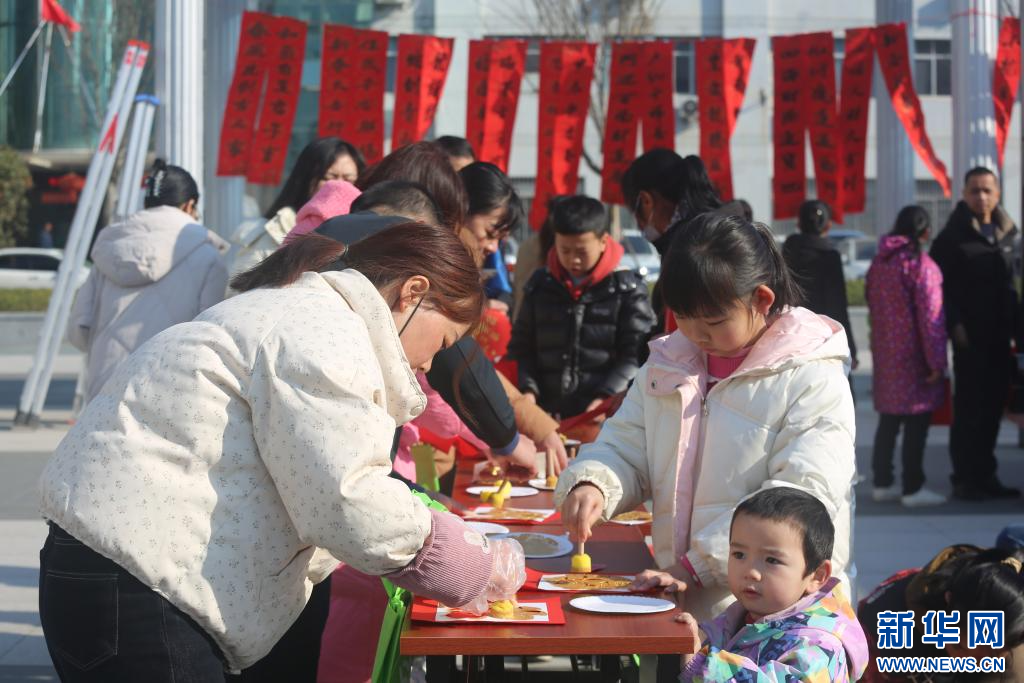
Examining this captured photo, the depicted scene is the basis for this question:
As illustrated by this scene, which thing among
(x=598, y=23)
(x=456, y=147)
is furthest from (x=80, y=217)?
(x=598, y=23)

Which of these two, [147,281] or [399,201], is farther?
[147,281]

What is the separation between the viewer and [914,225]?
6555 mm

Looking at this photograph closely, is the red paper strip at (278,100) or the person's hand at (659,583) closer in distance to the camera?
the person's hand at (659,583)

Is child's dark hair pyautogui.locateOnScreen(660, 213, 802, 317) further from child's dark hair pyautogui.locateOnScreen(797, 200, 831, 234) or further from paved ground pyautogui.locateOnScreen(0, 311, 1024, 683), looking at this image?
child's dark hair pyautogui.locateOnScreen(797, 200, 831, 234)

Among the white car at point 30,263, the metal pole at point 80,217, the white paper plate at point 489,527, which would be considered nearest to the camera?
the white paper plate at point 489,527

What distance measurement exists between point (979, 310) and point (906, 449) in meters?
0.88

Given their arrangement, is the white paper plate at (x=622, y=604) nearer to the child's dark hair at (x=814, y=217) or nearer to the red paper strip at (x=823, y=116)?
the child's dark hair at (x=814, y=217)

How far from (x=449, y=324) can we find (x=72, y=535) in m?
0.72

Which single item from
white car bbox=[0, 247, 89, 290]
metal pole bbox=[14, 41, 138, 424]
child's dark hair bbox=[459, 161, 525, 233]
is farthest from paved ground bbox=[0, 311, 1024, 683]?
white car bbox=[0, 247, 89, 290]

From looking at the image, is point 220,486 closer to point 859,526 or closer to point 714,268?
point 714,268

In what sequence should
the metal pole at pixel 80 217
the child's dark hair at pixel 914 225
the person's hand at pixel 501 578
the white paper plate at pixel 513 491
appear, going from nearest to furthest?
the person's hand at pixel 501 578, the white paper plate at pixel 513 491, the child's dark hair at pixel 914 225, the metal pole at pixel 80 217

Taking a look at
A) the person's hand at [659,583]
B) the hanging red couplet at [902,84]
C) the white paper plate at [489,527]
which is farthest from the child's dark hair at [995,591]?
the hanging red couplet at [902,84]

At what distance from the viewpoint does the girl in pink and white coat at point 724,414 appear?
249 centimetres

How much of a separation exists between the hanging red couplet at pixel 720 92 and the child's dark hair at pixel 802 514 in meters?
6.88
